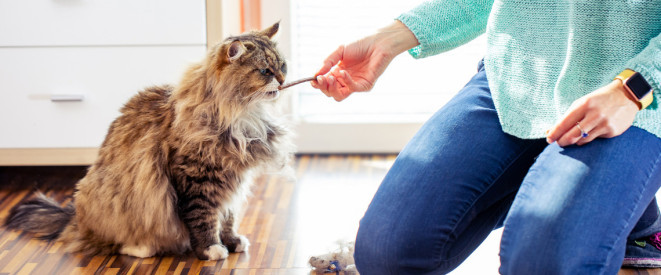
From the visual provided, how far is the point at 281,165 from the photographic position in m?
1.69

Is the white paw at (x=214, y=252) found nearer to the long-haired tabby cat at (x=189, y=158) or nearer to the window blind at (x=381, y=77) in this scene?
the long-haired tabby cat at (x=189, y=158)

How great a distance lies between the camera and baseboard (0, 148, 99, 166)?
2111 millimetres

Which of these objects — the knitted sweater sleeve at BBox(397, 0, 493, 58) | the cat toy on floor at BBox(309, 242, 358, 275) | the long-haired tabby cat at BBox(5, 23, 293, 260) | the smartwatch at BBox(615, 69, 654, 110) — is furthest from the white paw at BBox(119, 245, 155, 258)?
the smartwatch at BBox(615, 69, 654, 110)

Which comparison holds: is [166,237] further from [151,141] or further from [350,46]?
[350,46]

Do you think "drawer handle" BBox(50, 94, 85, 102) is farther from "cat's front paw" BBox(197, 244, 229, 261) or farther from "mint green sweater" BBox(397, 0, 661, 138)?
"mint green sweater" BBox(397, 0, 661, 138)

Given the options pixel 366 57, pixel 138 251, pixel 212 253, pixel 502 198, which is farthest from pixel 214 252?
pixel 502 198

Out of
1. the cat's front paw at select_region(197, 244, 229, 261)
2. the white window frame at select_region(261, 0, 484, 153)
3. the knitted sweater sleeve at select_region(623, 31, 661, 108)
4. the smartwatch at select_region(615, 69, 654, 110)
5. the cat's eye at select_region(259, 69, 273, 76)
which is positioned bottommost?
the white window frame at select_region(261, 0, 484, 153)

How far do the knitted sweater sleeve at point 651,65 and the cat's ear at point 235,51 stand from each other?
76 cm

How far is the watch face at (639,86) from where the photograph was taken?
1.02 metres

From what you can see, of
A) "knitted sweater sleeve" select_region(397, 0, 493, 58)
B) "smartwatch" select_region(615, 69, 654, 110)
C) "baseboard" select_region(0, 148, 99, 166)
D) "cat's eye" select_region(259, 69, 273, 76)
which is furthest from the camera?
"baseboard" select_region(0, 148, 99, 166)

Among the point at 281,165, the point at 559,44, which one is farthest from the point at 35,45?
the point at 559,44

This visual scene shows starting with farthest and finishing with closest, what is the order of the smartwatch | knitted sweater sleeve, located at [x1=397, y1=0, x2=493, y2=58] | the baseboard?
the baseboard, knitted sweater sleeve, located at [x1=397, y1=0, x2=493, y2=58], the smartwatch

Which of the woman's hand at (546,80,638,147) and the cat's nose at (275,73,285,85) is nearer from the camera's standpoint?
the woman's hand at (546,80,638,147)

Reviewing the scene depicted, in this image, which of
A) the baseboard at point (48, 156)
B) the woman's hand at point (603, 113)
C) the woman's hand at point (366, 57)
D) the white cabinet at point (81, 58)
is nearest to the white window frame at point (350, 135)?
the white cabinet at point (81, 58)
